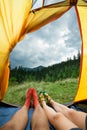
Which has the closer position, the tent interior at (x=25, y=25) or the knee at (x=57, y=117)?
the knee at (x=57, y=117)

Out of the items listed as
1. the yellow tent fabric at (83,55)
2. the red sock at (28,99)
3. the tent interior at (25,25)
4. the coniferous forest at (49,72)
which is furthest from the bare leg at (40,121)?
the coniferous forest at (49,72)

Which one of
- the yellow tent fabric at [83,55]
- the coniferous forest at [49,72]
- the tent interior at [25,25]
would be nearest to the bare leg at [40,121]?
the tent interior at [25,25]

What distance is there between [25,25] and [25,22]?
65mm

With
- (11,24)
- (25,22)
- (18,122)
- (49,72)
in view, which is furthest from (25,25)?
(49,72)

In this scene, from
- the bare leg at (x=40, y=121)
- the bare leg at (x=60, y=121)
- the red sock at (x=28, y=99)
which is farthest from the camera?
the red sock at (x=28, y=99)

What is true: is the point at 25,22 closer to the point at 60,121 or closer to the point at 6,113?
the point at 6,113

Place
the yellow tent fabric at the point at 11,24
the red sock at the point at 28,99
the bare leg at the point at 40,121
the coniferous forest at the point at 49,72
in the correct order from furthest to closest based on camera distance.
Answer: the coniferous forest at the point at 49,72 → the red sock at the point at 28,99 → the yellow tent fabric at the point at 11,24 → the bare leg at the point at 40,121

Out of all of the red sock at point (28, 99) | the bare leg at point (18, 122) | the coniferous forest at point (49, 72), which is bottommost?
the bare leg at point (18, 122)

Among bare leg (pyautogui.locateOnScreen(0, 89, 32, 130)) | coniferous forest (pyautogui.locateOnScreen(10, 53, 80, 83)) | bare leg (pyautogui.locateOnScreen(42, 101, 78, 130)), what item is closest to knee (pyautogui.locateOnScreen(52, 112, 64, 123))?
bare leg (pyautogui.locateOnScreen(42, 101, 78, 130))

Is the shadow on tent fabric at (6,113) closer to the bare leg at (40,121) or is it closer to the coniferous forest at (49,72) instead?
the bare leg at (40,121)

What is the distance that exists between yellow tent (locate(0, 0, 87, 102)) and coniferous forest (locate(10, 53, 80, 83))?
1.42 metres

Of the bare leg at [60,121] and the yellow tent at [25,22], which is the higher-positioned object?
the yellow tent at [25,22]

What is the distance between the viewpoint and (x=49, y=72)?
431 centimetres

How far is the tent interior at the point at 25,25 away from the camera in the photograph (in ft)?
5.10
